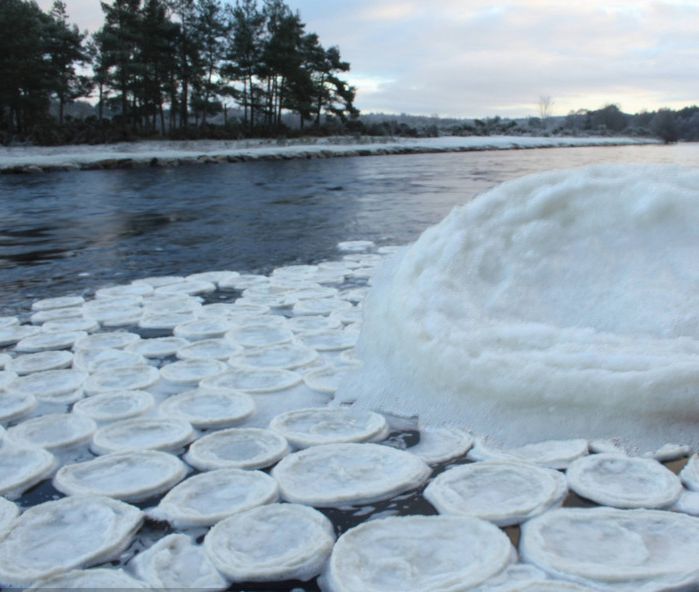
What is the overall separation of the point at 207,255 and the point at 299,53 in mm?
28880

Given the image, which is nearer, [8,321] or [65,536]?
[65,536]

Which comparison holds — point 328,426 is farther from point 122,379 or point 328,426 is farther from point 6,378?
point 6,378

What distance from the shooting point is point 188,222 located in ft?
25.9

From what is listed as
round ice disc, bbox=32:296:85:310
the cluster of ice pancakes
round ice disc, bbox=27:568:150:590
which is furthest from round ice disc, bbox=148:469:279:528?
round ice disc, bbox=32:296:85:310

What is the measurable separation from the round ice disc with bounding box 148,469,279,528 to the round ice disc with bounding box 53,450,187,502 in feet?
0.22

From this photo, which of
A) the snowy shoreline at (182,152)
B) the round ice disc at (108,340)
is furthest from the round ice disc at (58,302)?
the snowy shoreline at (182,152)

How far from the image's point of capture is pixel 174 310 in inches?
136

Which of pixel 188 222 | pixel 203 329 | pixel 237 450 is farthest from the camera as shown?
pixel 188 222

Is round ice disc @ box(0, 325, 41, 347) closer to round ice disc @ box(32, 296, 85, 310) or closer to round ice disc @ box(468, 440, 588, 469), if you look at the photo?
round ice disc @ box(32, 296, 85, 310)

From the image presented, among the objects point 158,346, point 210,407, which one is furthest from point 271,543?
point 158,346

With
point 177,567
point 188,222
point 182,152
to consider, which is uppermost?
point 182,152

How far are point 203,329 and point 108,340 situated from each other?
0.42 metres

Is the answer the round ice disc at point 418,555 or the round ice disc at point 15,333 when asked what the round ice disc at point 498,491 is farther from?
the round ice disc at point 15,333

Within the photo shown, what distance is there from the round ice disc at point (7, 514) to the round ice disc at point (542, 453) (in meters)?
1.14
